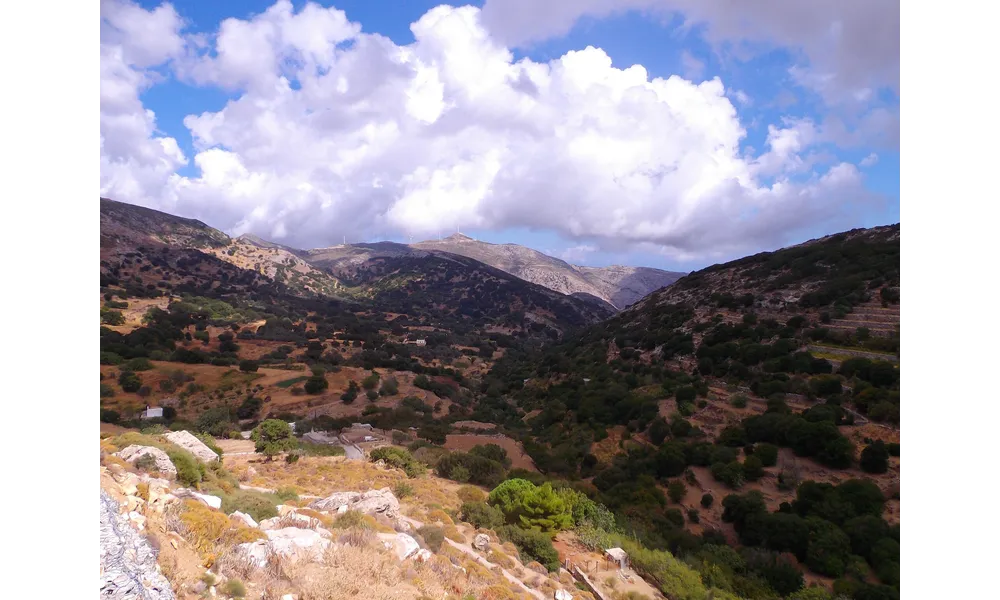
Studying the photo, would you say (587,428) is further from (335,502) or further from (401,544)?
(401,544)

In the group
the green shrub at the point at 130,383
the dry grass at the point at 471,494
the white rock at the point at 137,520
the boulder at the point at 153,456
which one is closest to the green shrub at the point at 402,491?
the dry grass at the point at 471,494

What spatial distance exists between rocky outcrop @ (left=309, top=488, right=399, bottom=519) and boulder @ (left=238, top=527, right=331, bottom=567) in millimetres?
1929

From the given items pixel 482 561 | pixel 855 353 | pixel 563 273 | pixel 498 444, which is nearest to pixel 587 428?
pixel 498 444

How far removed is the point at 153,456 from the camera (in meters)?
7.68

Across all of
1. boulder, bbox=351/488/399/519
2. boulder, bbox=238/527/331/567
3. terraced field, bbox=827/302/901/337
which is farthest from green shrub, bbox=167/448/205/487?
terraced field, bbox=827/302/901/337

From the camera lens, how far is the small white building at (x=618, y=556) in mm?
8055

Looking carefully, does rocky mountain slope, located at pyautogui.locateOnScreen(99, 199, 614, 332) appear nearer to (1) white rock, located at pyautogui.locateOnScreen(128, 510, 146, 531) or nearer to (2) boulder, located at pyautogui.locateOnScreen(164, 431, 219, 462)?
(2) boulder, located at pyautogui.locateOnScreen(164, 431, 219, 462)

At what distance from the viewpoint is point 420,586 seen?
5316mm

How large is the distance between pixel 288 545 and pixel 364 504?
9.91ft

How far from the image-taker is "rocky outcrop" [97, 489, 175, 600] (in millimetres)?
3170

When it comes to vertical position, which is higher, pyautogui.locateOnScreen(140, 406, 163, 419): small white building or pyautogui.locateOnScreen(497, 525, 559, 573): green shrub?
pyautogui.locateOnScreen(497, 525, 559, 573): green shrub
